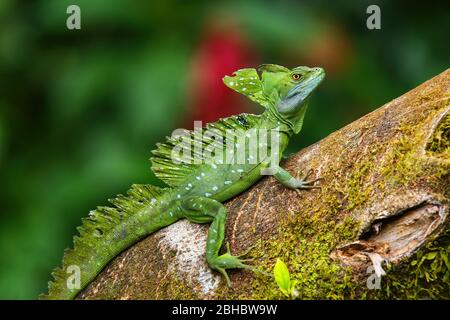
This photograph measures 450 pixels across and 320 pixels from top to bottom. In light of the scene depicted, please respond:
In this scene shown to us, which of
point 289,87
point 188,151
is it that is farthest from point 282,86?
point 188,151

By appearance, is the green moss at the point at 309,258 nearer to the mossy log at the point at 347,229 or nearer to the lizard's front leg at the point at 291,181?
the mossy log at the point at 347,229

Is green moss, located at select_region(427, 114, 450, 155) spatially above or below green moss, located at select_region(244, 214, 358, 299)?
above

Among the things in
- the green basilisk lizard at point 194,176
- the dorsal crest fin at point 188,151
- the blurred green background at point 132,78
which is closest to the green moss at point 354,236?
the green basilisk lizard at point 194,176

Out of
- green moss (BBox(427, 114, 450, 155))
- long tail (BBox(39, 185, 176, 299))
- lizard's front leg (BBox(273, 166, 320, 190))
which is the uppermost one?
green moss (BBox(427, 114, 450, 155))

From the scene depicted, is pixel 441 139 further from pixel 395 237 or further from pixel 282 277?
pixel 282 277

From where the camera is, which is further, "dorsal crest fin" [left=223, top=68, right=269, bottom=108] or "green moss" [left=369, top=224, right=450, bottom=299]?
"dorsal crest fin" [left=223, top=68, right=269, bottom=108]

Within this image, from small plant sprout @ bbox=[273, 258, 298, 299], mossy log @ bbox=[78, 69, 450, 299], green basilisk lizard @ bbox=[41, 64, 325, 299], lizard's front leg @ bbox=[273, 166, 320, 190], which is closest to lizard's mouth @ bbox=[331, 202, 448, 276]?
mossy log @ bbox=[78, 69, 450, 299]

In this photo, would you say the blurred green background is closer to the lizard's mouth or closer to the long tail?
the long tail
